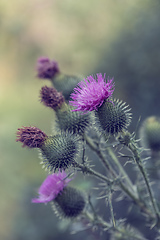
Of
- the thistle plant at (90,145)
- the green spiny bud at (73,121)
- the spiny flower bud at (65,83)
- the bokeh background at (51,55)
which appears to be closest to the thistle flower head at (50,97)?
the thistle plant at (90,145)

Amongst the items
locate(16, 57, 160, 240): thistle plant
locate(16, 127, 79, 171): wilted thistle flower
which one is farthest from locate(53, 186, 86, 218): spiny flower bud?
locate(16, 127, 79, 171): wilted thistle flower

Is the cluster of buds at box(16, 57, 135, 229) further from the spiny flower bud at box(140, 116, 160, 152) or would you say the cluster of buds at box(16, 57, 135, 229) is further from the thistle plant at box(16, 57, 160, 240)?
the spiny flower bud at box(140, 116, 160, 152)

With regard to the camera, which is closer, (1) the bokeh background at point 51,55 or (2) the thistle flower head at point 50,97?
(2) the thistle flower head at point 50,97

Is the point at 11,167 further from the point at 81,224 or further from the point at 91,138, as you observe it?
the point at 91,138

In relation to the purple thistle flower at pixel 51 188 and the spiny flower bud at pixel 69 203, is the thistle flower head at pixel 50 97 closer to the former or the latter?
the purple thistle flower at pixel 51 188

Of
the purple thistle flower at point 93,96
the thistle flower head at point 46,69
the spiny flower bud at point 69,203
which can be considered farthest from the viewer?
the thistle flower head at point 46,69

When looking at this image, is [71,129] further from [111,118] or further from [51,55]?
[51,55]

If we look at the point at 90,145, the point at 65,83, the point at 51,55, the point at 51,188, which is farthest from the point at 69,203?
the point at 51,55

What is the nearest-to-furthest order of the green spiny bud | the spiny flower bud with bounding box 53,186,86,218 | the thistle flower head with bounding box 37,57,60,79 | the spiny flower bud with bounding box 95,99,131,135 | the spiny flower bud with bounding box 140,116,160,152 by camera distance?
the spiny flower bud with bounding box 95,99,131,135, the green spiny bud, the spiny flower bud with bounding box 53,186,86,218, the spiny flower bud with bounding box 140,116,160,152, the thistle flower head with bounding box 37,57,60,79
